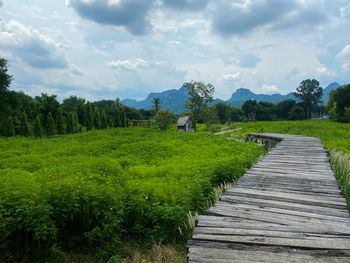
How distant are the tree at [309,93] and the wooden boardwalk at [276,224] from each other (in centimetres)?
8179

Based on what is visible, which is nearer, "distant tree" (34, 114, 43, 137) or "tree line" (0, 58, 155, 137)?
"tree line" (0, 58, 155, 137)

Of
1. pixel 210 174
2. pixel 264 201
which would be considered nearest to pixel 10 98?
pixel 210 174

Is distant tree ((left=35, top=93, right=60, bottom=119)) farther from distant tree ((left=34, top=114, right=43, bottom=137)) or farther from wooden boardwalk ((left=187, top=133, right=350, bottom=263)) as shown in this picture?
wooden boardwalk ((left=187, top=133, right=350, bottom=263))

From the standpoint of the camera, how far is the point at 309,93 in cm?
7300

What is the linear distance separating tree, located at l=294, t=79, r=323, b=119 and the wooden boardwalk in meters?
81.8

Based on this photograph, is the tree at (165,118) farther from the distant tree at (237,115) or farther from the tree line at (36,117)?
the distant tree at (237,115)

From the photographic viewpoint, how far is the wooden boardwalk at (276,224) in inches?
93.7

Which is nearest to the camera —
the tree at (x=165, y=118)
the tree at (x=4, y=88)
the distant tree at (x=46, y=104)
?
the tree at (x=4, y=88)

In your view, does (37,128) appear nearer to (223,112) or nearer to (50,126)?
(50,126)

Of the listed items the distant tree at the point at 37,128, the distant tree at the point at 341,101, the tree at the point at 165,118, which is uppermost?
the distant tree at the point at 341,101

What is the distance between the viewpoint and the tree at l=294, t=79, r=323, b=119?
7256 cm

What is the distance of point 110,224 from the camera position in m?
Result: 4.41

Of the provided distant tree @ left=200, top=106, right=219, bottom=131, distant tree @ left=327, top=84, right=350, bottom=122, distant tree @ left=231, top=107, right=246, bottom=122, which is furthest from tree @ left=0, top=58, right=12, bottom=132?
distant tree @ left=231, top=107, right=246, bottom=122

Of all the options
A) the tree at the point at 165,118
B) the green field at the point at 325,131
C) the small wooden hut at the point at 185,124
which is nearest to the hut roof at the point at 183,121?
the small wooden hut at the point at 185,124
